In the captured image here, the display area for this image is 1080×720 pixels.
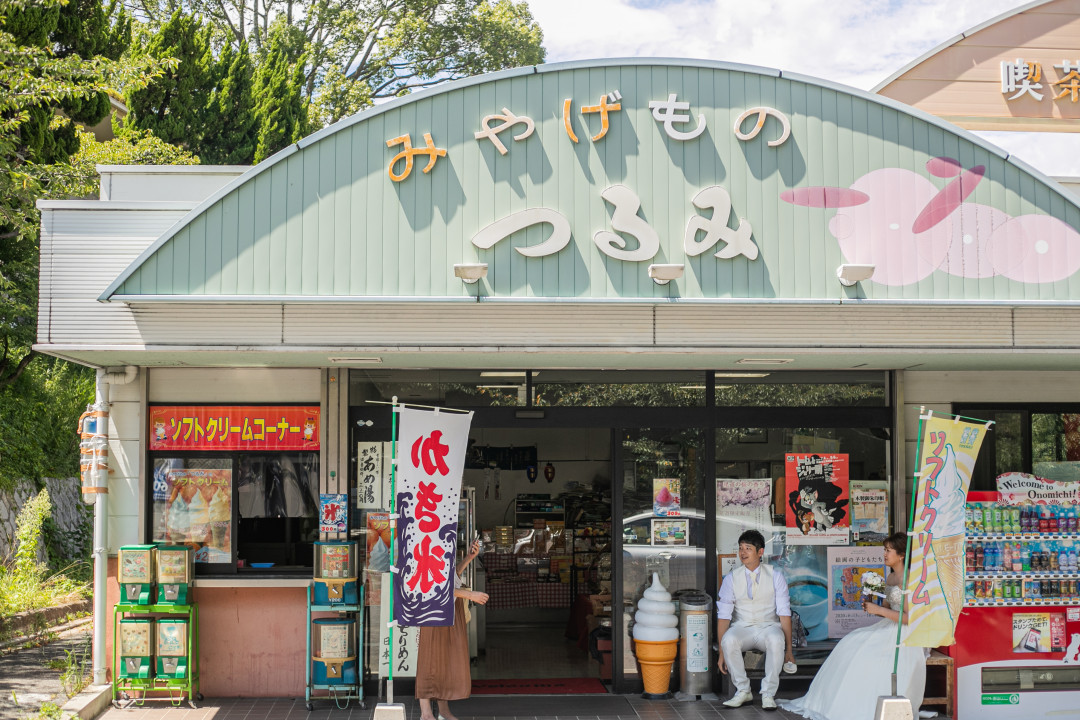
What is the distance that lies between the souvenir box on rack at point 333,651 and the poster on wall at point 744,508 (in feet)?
11.8

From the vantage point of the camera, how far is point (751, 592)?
345 inches

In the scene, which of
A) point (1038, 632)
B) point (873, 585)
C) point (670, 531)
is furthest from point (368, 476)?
point (1038, 632)

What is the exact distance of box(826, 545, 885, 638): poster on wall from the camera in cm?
933

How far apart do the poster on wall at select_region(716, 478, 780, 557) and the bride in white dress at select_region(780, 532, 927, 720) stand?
1.25 meters

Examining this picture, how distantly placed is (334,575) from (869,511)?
16.6 feet

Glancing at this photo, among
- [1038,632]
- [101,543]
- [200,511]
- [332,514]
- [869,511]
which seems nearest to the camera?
[101,543]

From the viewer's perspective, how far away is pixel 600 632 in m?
9.84

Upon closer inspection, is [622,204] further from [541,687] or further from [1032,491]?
[541,687]

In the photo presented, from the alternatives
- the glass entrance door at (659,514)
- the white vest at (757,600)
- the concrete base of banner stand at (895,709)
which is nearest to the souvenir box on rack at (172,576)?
the glass entrance door at (659,514)

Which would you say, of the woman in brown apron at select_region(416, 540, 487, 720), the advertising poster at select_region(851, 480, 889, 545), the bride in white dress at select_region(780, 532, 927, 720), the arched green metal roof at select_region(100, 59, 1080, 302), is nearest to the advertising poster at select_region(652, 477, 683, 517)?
the advertising poster at select_region(851, 480, 889, 545)

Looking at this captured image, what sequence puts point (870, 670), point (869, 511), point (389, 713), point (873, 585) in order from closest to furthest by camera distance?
point (389, 713) < point (870, 670) < point (873, 585) < point (869, 511)

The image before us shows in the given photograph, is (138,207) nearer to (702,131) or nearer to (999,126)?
(702,131)

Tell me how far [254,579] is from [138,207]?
11.4 ft

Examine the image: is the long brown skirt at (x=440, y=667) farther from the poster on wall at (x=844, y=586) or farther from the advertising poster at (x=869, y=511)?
the advertising poster at (x=869, y=511)
